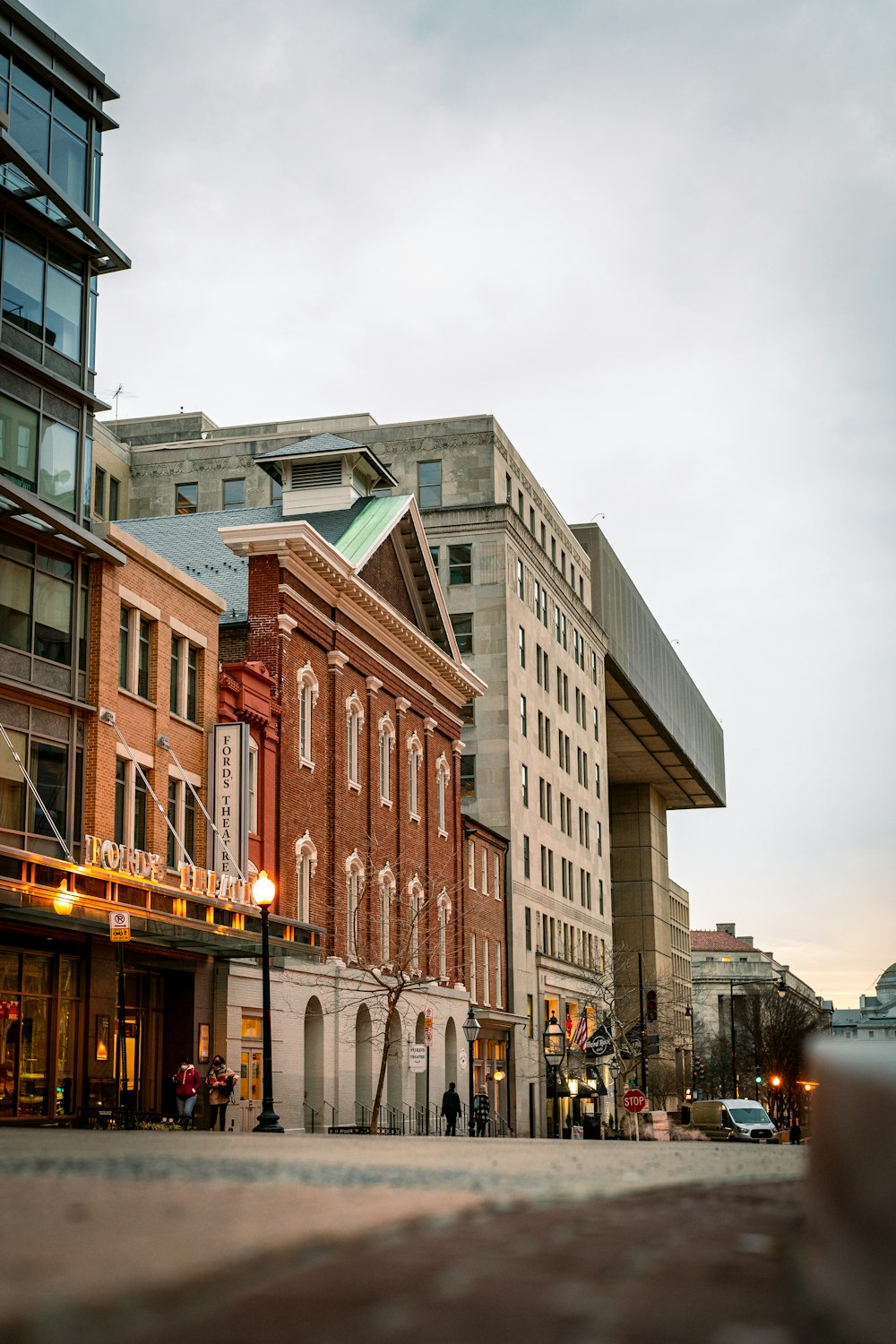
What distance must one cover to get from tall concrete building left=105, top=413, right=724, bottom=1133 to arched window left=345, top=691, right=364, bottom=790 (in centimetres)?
1505

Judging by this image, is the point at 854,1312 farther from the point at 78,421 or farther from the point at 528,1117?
the point at 528,1117

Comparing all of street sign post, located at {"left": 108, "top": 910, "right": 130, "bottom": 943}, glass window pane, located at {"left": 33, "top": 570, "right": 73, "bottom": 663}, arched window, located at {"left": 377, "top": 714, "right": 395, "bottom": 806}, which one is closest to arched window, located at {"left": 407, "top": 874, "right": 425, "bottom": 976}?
arched window, located at {"left": 377, "top": 714, "right": 395, "bottom": 806}

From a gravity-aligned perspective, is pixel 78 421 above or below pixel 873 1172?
above

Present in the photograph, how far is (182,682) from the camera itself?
4034 cm

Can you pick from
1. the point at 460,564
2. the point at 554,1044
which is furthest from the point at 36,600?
the point at 460,564

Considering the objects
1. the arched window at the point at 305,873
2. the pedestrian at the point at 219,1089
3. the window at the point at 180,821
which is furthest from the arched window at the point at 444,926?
the pedestrian at the point at 219,1089

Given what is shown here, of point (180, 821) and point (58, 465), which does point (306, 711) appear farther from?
point (58, 465)

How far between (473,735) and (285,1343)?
236ft

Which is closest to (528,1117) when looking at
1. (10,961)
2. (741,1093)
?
(10,961)

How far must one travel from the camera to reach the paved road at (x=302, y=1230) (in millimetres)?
1417

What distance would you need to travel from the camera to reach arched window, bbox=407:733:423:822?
57734 mm

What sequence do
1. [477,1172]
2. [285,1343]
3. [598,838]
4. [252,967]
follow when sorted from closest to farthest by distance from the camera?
[285,1343] → [477,1172] → [252,967] → [598,838]

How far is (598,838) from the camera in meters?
91.3

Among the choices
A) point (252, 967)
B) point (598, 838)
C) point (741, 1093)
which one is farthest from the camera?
point (741, 1093)
